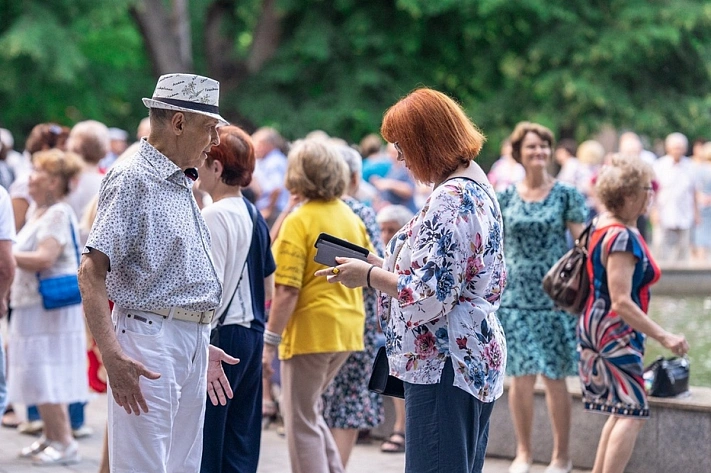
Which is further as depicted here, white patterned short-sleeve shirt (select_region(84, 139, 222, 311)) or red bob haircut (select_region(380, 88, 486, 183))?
red bob haircut (select_region(380, 88, 486, 183))

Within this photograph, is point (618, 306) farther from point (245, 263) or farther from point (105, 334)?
point (105, 334)

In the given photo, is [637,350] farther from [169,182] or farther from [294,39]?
[294,39]

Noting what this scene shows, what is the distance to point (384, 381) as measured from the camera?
4.20 meters

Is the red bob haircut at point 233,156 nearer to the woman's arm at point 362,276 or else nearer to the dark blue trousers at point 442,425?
the woman's arm at point 362,276

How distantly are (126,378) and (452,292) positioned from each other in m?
1.10

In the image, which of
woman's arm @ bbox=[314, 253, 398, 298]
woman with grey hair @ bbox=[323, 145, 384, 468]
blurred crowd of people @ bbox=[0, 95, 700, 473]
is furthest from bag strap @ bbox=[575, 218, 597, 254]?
woman's arm @ bbox=[314, 253, 398, 298]

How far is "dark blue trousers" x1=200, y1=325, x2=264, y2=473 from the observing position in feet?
16.4

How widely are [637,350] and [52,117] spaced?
17.5 meters

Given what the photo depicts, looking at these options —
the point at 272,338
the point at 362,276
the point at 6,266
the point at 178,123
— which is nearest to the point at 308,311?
the point at 272,338

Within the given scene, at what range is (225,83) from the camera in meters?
21.9

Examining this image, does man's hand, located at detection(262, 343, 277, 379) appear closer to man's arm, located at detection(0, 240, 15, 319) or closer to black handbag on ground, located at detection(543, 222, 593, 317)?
man's arm, located at detection(0, 240, 15, 319)

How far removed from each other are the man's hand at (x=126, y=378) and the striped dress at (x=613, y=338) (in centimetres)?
268

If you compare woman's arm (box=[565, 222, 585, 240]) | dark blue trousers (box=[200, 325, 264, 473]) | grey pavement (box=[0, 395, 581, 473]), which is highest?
woman's arm (box=[565, 222, 585, 240])

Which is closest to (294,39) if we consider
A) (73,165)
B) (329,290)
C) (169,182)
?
(73,165)
